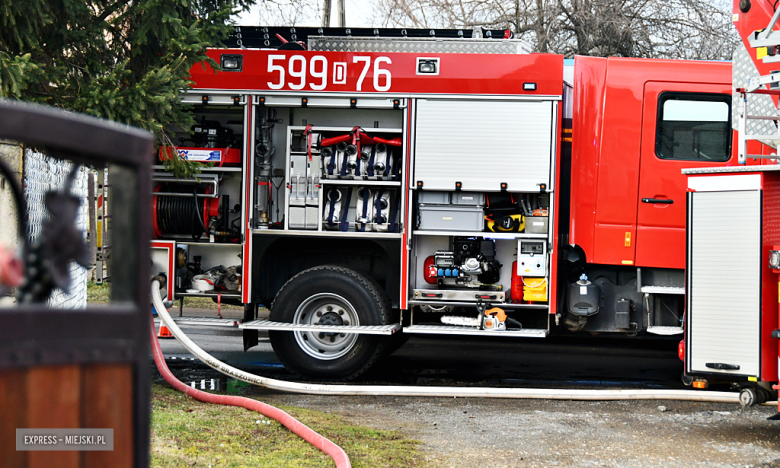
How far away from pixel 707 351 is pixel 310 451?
3154 mm

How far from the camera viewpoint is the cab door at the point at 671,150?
23.6 feet

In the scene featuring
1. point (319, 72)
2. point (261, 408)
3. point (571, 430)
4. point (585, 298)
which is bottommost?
point (571, 430)

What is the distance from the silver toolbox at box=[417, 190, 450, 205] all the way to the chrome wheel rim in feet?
4.24

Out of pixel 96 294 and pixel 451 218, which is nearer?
pixel 451 218

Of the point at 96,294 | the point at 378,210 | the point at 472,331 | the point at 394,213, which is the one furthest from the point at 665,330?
the point at 96,294

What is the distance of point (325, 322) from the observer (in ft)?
25.1

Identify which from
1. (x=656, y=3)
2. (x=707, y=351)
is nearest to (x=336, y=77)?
(x=707, y=351)

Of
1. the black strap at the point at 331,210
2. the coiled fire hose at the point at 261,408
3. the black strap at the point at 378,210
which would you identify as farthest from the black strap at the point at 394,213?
the coiled fire hose at the point at 261,408

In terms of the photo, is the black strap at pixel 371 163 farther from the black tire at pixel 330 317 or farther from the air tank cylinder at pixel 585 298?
the air tank cylinder at pixel 585 298

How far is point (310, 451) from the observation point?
480 centimetres

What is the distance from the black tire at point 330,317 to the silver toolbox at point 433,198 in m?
0.97

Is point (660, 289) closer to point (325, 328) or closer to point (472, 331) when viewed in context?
point (472, 331)

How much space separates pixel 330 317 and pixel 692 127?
400cm

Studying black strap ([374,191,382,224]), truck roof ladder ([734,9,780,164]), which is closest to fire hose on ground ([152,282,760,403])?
black strap ([374,191,382,224])
